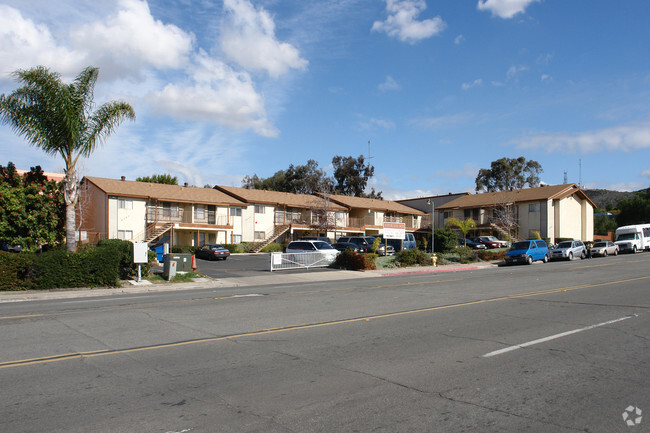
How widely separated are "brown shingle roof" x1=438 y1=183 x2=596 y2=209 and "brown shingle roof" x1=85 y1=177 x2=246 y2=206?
2931cm

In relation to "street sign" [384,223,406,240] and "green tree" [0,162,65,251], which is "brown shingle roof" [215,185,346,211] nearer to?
"street sign" [384,223,406,240]

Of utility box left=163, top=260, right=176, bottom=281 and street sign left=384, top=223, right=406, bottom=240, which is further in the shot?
street sign left=384, top=223, right=406, bottom=240

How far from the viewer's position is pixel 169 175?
69562 mm

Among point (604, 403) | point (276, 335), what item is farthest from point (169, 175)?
point (604, 403)

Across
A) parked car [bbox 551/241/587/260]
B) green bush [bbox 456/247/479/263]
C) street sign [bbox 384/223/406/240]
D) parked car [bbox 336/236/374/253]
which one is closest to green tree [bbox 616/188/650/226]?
parked car [bbox 551/241/587/260]

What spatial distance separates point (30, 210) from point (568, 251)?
114 ft

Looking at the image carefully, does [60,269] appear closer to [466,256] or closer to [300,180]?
[466,256]

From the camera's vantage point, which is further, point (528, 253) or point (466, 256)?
point (466, 256)

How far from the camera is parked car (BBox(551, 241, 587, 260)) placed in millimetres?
37219

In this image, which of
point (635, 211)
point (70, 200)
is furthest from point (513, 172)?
point (70, 200)

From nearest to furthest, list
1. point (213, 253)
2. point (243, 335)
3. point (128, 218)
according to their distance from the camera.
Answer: point (243, 335) < point (213, 253) < point (128, 218)

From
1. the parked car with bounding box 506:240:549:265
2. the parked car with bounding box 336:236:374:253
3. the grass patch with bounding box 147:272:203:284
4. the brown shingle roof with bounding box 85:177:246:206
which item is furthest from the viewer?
the brown shingle roof with bounding box 85:177:246:206

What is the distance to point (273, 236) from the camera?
5397cm

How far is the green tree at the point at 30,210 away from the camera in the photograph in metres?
21.9
